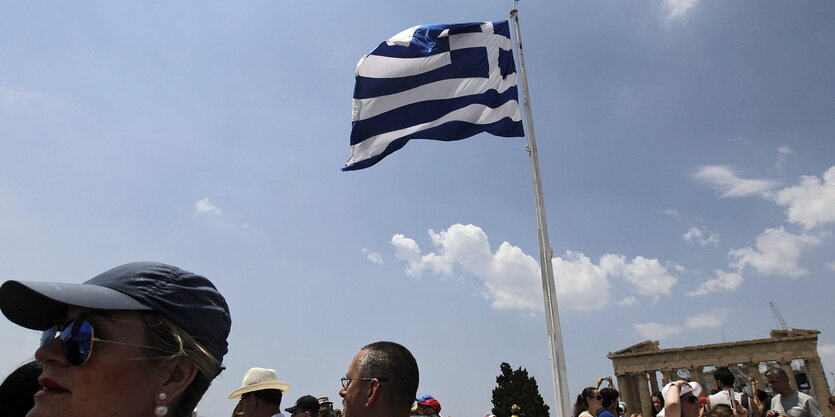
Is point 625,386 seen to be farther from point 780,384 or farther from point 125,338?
point 125,338

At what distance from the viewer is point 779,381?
8.10 meters

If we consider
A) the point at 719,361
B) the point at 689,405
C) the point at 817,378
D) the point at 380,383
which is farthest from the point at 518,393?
the point at 380,383

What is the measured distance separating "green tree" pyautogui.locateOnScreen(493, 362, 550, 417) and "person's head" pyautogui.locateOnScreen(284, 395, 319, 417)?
1174 inches

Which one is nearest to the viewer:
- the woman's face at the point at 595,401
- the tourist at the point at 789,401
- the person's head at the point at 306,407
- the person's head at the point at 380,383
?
the person's head at the point at 380,383

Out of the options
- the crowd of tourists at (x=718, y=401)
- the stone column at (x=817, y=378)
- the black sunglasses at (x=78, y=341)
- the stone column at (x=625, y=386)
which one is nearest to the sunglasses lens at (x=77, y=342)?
the black sunglasses at (x=78, y=341)

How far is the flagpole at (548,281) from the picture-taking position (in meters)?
7.12

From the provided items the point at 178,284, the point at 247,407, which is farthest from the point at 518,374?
the point at 178,284

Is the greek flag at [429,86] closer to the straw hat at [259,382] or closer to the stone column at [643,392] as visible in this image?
the straw hat at [259,382]

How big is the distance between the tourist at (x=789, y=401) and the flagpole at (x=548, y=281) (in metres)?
3.59

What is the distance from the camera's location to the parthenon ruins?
→ 41.8m

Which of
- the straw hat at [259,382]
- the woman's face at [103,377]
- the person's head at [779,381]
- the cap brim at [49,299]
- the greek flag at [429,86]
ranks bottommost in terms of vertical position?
the woman's face at [103,377]

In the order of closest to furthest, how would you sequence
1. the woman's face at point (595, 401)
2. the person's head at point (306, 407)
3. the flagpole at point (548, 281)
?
1. the person's head at point (306, 407)
2. the flagpole at point (548, 281)
3. the woman's face at point (595, 401)

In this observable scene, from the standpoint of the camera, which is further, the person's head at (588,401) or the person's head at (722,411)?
the person's head at (588,401)

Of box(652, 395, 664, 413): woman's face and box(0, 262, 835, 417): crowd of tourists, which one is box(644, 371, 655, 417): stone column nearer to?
box(652, 395, 664, 413): woman's face
